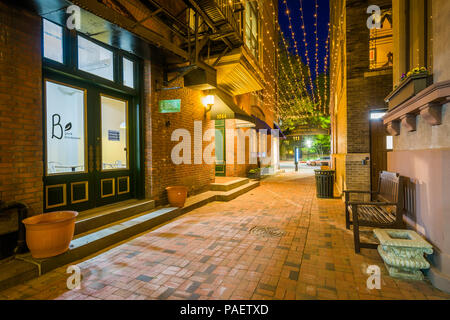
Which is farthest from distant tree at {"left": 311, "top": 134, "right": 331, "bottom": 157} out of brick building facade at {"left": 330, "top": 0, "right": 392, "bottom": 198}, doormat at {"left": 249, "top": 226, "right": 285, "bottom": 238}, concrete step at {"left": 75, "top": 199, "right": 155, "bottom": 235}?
concrete step at {"left": 75, "top": 199, "right": 155, "bottom": 235}

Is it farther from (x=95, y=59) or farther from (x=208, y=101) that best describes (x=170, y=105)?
(x=208, y=101)

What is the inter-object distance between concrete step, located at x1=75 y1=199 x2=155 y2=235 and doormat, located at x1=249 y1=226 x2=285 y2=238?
2.82 metres

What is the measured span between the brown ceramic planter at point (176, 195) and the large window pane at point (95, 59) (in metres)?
3.23

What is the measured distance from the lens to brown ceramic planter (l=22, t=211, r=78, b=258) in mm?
3209

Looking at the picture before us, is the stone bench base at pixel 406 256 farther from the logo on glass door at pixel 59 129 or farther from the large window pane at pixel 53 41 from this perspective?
the large window pane at pixel 53 41

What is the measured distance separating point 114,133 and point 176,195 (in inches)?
90.5

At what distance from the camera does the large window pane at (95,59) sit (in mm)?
4746

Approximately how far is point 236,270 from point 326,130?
57.4ft

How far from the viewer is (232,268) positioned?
335cm

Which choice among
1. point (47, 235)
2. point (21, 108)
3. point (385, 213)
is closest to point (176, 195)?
point (47, 235)

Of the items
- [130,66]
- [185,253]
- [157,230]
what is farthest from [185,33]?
[185,253]

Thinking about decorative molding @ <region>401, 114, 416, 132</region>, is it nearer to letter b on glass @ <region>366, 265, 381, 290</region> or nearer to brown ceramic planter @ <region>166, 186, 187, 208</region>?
letter b on glass @ <region>366, 265, 381, 290</region>
